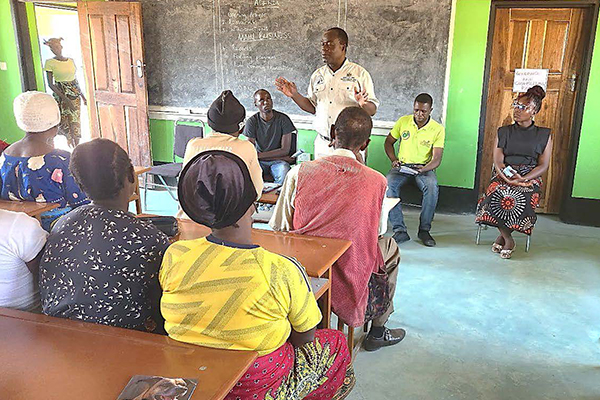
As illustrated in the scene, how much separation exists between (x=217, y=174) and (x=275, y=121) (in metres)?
3.45

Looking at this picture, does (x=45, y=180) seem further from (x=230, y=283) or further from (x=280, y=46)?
(x=280, y=46)

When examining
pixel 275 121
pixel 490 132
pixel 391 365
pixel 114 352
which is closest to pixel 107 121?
pixel 275 121

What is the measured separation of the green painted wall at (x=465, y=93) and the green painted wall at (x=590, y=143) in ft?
2.99

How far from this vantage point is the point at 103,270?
1.42m

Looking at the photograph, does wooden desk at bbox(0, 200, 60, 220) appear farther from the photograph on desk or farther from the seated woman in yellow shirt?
the photograph on desk

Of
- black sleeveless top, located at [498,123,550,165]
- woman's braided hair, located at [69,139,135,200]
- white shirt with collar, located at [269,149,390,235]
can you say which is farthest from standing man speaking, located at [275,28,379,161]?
woman's braided hair, located at [69,139,135,200]

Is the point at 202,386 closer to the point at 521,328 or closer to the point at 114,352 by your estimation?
the point at 114,352

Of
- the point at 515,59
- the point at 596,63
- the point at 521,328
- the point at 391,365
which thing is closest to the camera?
the point at 391,365

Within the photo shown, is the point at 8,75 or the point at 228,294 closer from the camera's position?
the point at 228,294

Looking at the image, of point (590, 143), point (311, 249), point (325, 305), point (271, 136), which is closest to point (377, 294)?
point (325, 305)

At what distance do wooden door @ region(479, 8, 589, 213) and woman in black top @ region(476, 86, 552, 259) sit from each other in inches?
34.7

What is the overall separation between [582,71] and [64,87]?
5934mm

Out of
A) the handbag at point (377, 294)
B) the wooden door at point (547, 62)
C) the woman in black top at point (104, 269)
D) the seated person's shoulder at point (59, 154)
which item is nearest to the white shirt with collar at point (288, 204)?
the handbag at point (377, 294)

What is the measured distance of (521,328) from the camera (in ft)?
9.29
